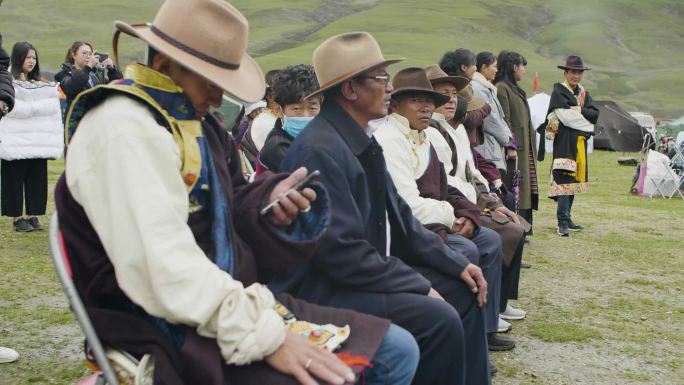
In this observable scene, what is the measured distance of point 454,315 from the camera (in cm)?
321

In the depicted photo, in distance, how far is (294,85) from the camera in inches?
200

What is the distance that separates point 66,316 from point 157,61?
346 centimetres

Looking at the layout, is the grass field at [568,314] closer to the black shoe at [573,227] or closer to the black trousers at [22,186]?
the black shoe at [573,227]

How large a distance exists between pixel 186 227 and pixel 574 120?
8084mm

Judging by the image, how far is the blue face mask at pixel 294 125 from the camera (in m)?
4.76

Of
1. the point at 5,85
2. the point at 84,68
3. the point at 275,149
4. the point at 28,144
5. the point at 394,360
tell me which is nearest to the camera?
the point at 394,360

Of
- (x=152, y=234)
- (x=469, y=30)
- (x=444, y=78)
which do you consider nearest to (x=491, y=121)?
(x=444, y=78)

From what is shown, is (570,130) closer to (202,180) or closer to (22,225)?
(22,225)

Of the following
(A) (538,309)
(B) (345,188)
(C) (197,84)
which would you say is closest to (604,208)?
(A) (538,309)

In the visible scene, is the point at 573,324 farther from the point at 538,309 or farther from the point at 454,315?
the point at 454,315

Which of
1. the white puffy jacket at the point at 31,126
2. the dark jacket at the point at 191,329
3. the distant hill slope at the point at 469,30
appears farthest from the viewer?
the distant hill slope at the point at 469,30

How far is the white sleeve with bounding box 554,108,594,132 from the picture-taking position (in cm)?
945

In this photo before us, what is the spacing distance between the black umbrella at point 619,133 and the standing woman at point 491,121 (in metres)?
19.0

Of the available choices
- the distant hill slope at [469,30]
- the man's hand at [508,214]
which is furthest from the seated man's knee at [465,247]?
the distant hill slope at [469,30]
